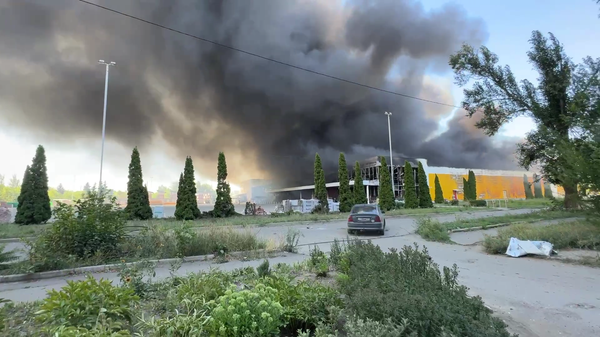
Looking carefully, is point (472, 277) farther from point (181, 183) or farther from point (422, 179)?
point (422, 179)

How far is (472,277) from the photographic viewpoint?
743 centimetres

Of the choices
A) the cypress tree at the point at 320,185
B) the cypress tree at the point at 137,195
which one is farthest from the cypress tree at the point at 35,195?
the cypress tree at the point at 320,185

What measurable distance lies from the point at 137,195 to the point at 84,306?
84.9 feet

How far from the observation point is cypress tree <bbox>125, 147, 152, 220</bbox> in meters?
26.0

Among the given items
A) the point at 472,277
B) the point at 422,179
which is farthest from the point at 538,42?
the point at 472,277

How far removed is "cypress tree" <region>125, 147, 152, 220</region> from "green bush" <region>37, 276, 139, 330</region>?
25.2m

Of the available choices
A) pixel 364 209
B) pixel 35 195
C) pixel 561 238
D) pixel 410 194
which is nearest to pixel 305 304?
pixel 561 238

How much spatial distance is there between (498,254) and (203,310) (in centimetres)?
1111

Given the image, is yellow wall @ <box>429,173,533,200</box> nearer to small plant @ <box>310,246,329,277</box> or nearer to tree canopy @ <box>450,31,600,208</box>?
tree canopy @ <box>450,31,600,208</box>

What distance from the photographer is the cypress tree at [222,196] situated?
28266mm

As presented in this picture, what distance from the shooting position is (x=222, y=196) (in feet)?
94.4

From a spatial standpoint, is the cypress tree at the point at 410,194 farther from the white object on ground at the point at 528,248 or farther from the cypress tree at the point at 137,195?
the cypress tree at the point at 137,195

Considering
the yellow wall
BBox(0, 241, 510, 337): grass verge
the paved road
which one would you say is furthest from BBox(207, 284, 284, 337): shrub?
the yellow wall

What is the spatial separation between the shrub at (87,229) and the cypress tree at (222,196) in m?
19.3
